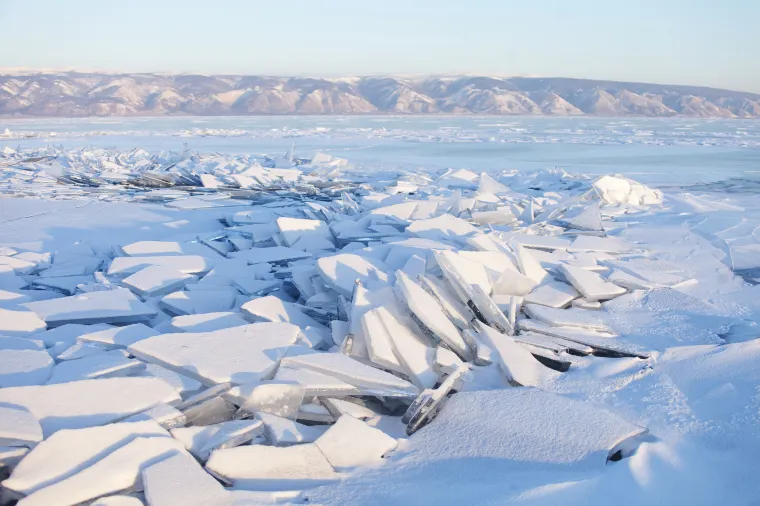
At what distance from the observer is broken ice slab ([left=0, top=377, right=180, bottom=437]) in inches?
89.4

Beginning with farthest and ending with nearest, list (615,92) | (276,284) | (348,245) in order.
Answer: (615,92) → (348,245) → (276,284)

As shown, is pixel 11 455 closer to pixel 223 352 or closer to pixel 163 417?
pixel 163 417

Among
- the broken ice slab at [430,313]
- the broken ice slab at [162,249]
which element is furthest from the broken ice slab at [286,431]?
the broken ice slab at [162,249]

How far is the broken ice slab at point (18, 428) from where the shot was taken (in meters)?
2.05

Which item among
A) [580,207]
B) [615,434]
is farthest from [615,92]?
[615,434]

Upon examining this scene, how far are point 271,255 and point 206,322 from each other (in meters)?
1.81

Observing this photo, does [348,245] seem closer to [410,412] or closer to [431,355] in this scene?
[431,355]

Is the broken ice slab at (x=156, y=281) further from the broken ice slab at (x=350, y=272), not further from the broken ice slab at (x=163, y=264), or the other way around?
the broken ice slab at (x=350, y=272)

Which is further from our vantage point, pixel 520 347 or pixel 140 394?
pixel 520 347

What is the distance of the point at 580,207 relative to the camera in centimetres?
699

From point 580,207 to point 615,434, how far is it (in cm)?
494

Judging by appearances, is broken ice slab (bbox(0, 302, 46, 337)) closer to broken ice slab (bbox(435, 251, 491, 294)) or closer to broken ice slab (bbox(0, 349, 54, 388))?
broken ice slab (bbox(0, 349, 54, 388))

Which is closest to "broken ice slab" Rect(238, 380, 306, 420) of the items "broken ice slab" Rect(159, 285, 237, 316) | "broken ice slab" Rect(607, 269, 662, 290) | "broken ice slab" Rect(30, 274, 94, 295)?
"broken ice slab" Rect(159, 285, 237, 316)

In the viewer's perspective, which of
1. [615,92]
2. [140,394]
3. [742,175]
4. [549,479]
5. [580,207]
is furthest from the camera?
[615,92]
